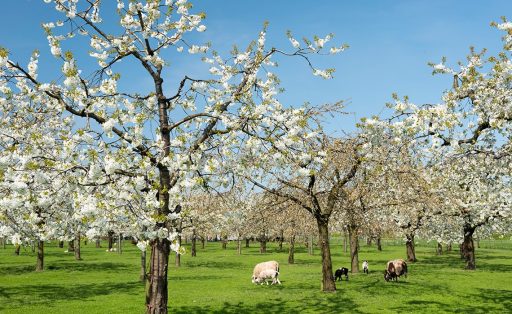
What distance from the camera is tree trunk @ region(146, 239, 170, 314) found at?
12.1m

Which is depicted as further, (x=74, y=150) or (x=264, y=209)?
(x=264, y=209)

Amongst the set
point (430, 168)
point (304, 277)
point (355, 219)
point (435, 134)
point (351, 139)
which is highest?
point (351, 139)

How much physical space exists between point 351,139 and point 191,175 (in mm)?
14099

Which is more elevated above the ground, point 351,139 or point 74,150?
point 351,139

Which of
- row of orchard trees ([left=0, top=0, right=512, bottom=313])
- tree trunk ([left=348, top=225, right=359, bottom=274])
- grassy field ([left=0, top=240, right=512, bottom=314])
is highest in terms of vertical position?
row of orchard trees ([left=0, top=0, right=512, bottom=313])

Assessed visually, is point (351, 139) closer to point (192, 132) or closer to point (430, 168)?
point (430, 168)

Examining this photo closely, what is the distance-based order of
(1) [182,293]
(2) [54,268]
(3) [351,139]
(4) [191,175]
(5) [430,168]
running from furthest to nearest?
1. (2) [54,268]
2. (1) [182,293]
3. (3) [351,139]
4. (5) [430,168]
5. (4) [191,175]

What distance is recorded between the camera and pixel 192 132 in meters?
13.7

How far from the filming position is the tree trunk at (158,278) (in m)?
12.1

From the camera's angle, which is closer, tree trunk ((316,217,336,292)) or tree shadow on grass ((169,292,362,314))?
tree shadow on grass ((169,292,362,314))

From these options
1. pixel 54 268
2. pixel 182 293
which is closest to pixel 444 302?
pixel 182 293

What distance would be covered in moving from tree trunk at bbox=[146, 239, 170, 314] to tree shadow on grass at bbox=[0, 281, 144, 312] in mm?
12264

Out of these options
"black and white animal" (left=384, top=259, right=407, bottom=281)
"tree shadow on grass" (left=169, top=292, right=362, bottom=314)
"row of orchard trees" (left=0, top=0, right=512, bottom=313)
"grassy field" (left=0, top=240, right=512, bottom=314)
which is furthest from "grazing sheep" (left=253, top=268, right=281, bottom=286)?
"row of orchard trees" (left=0, top=0, right=512, bottom=313)

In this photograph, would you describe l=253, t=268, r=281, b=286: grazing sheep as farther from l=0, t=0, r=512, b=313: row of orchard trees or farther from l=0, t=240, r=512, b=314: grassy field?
l=0, t=0, r=512, b=313: row of orchard trees
